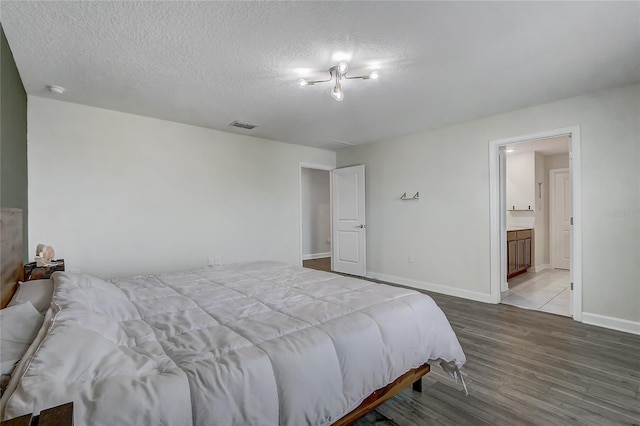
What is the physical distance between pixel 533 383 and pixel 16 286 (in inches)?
139

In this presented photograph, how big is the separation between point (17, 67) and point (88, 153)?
1.08 meters

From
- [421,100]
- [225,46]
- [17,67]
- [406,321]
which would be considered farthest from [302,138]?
[406,321]

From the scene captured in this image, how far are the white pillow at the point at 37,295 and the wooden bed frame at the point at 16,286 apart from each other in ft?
0.24

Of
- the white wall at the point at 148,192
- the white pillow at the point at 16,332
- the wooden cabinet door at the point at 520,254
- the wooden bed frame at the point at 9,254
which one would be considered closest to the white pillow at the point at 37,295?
the wooden bed frame at the point at 9,254

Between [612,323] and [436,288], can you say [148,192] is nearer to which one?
[436,288]

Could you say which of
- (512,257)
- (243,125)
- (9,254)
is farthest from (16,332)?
(512,257)

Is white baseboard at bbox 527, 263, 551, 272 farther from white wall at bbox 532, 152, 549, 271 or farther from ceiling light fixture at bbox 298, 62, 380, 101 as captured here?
ceiling light fixture at bbox 298, 62, 380, 101

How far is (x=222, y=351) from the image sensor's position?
121 centimetres

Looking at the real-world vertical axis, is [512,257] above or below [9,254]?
below

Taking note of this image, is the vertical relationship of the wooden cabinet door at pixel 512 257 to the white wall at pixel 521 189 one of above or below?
below

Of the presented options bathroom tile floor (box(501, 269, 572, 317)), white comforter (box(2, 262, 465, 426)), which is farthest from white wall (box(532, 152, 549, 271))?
white comforter (box(2, 262, 465, 426))

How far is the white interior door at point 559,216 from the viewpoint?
6.11 m

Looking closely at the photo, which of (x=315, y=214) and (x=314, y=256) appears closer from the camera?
(x=314, y=256)

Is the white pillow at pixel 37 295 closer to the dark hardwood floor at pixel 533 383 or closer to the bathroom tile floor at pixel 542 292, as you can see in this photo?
the dark hardwood floor at pixel 533 383
